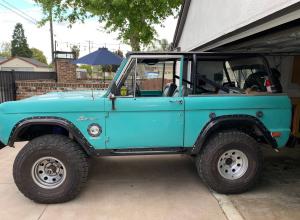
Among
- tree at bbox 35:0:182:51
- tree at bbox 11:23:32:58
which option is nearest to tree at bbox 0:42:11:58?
tree at bbox 11:23:32:58

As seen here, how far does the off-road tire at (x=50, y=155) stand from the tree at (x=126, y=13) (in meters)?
8.50

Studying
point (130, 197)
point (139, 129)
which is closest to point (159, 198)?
point (130, 197)

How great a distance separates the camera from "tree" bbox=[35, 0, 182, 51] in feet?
38.4

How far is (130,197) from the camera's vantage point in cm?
409

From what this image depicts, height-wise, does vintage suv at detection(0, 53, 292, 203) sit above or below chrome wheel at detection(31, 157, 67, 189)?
above

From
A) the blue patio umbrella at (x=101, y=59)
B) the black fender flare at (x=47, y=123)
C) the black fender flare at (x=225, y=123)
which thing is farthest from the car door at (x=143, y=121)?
the blue patio umbrella at (x=101, y=59)

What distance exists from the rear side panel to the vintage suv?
14 mm

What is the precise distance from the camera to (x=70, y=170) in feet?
12.7

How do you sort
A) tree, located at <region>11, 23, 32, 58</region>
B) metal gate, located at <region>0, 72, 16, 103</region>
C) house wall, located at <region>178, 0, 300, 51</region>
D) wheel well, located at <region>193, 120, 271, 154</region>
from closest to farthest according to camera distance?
house wall, located at <region>178, 0, 300, 51</region> < wheel well, located at <region>193, 120, 271, 154</region> < metal gate, located at <region>0, 72, 16, 103</region> < tree, located at <region>11, 23, 32, 58</region>

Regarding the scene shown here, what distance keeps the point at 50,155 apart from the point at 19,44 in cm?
7738

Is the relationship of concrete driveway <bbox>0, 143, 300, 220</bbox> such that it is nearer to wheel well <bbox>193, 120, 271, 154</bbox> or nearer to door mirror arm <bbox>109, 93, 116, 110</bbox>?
wheel well <bbox>193, 120, 271, 154</bbox>

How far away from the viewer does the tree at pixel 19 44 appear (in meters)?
70.2

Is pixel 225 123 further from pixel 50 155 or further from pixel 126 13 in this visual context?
pixel 126 13

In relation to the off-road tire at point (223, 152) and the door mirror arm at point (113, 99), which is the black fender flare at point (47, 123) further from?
the off-road tire at point (223, 152)
